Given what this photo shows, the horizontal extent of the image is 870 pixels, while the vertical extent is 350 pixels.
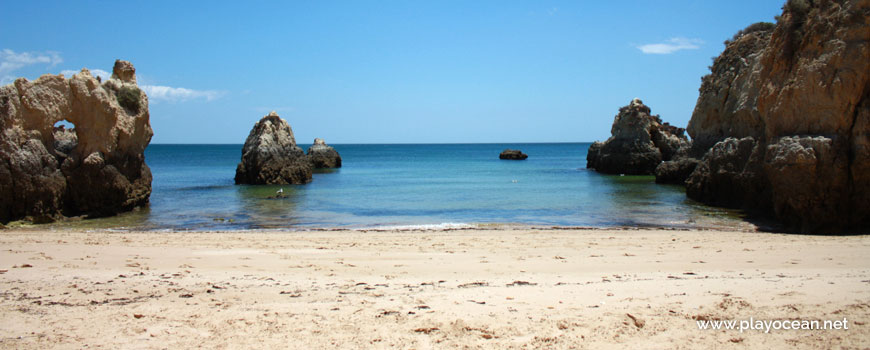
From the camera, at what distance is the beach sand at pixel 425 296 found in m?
4.64

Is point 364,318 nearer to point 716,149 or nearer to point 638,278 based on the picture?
point 638,278

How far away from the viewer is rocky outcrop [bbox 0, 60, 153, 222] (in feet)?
49.3

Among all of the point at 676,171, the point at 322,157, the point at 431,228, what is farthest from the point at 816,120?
the point at 322,157

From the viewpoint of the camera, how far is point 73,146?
1745 centimetres

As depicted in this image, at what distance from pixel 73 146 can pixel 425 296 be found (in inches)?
653

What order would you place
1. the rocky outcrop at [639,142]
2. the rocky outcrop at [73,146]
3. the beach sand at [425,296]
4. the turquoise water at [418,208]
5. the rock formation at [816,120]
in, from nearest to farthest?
1. the beach sand at [425,296]
2. the rock formation at [816,120]
3. the rocky outcrop at [73,146]
4. the turquoise water at [418,208]
5. the rocky outcrop at [639,142]

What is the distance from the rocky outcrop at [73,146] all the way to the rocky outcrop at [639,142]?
33.2 m

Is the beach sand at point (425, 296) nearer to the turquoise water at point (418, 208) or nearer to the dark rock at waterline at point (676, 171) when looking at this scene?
the turquoise water at point (418, 208)

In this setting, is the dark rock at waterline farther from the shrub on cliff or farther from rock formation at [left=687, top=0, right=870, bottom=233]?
rock formation at [left=687, top=0, right=870, bottom=233]

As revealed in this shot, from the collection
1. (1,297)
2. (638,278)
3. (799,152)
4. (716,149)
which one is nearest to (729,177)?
(716,149)

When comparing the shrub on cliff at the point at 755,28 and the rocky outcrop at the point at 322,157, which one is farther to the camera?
the rocky outcrop at the point at 322,157

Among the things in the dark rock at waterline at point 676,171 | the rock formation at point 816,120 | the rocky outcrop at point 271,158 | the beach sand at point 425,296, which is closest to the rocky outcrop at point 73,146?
the beach sand at point 425,296

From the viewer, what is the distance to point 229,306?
5.60 metres

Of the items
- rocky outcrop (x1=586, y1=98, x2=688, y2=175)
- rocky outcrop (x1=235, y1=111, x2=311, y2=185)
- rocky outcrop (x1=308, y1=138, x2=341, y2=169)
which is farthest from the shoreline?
rocky outcrop (x1=308, y1=138, x2=341, y2=169)
